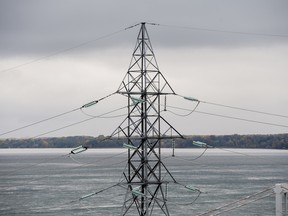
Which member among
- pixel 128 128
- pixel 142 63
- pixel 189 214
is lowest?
pixel 189 214

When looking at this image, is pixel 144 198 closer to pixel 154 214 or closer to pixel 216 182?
pixel 154 214

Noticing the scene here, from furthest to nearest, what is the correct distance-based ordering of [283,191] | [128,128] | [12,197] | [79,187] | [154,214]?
[79,187]
[12,197]
[154,214]
[128,128]
[283,191]

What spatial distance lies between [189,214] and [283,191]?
62478mm

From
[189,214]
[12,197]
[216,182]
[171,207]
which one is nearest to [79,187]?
[12,197]

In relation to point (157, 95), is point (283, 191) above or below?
below

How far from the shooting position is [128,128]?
4722 cm

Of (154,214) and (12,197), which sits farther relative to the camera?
(12,197)

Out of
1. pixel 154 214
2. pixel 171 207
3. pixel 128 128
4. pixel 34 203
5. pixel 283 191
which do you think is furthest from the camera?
pixel 34 203

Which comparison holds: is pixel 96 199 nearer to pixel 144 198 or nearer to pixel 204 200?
pixel 204 200

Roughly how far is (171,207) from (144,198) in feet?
228

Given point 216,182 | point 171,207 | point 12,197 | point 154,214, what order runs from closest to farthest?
point 154,214, point 171,207, point 12,197, point 216,182

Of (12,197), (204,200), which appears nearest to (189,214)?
(204,200)

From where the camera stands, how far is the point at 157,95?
47.7m

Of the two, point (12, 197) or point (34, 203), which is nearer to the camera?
point (34, 203)
